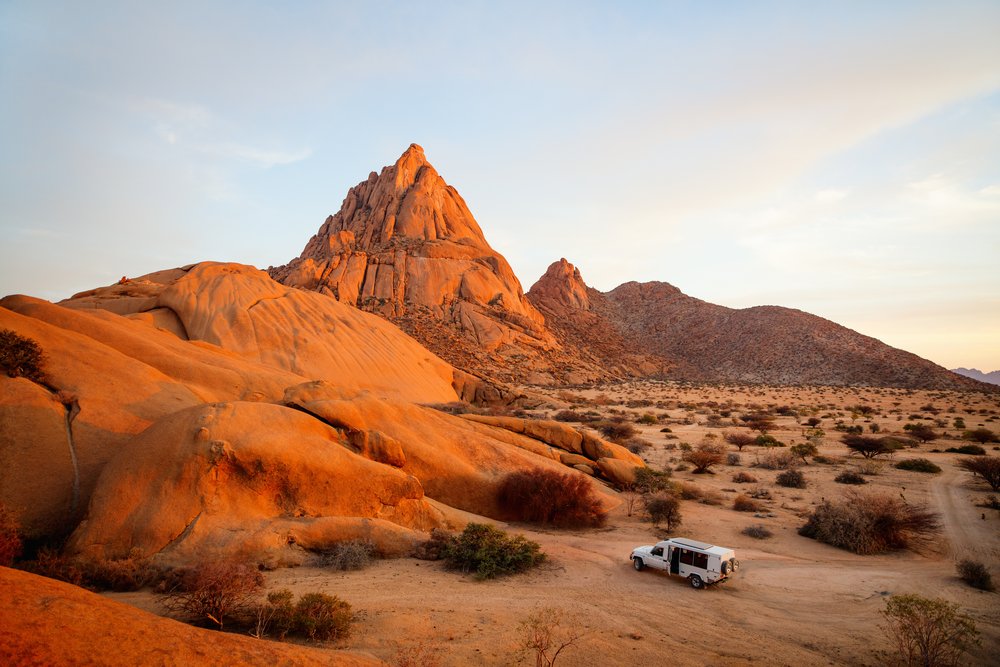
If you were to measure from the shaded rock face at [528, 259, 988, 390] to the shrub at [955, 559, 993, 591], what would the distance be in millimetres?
67340

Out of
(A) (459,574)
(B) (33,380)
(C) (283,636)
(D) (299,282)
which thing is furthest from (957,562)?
(D) (299,282)

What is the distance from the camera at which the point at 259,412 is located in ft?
40.3

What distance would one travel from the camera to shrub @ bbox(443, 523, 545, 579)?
10930 millimetres

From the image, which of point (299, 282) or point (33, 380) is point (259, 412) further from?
point (299, 282)

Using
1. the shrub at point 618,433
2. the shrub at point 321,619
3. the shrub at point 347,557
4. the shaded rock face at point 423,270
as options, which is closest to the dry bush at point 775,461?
the shrub at point 618,433

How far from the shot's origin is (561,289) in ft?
362

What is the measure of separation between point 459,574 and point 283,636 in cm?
426

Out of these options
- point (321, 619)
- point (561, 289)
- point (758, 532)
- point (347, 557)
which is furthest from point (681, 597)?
point (561, 289)

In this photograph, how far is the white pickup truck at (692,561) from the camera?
35.6 feet

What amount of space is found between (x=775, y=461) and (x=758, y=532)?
11187mm

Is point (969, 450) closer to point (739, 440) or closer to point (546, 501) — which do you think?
point (739, 440)

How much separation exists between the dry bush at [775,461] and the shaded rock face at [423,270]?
111 feet

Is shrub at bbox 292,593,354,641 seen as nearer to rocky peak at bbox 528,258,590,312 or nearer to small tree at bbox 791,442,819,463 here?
small tree at bbox 791,442,819,463

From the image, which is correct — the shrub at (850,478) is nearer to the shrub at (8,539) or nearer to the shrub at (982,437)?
the shrub at (982,437)
